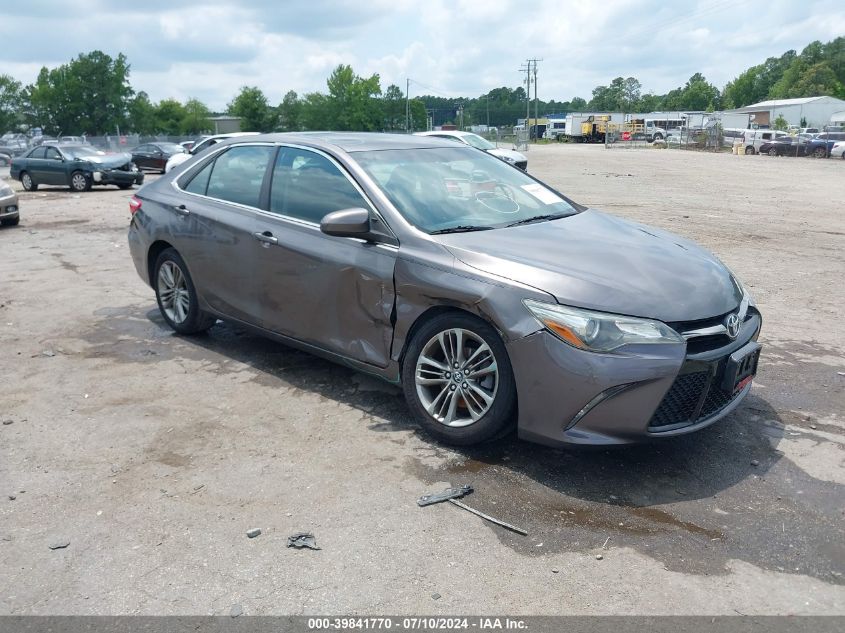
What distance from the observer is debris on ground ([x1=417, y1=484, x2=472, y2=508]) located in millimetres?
3681

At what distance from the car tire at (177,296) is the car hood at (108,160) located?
18478mm

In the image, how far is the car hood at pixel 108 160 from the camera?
22.9 m

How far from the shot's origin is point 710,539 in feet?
11.0

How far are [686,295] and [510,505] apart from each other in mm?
1408

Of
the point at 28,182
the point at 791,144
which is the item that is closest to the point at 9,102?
the point at 28,182

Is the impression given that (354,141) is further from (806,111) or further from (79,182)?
(806,111)

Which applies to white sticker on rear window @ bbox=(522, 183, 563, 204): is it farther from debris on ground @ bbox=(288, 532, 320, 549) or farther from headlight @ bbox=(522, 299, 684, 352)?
debris on ground @ bbox=(288, 532, 320, 549)

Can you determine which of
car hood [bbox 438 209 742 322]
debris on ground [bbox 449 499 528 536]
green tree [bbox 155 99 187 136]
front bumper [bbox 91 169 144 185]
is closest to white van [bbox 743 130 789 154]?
front bumper [bbox 91 169 144 185]

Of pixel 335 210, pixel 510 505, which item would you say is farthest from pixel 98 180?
pixel 510 505

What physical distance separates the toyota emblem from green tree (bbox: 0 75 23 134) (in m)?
97.6

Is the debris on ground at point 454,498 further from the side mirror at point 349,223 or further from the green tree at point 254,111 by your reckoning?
the green tree at point 254,111

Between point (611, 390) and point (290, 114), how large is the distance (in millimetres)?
121866

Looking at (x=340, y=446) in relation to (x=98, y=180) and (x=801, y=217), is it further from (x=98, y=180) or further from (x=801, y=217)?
(x=98, y=180)

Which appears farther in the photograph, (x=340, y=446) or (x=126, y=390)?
(x=126, y=390)
